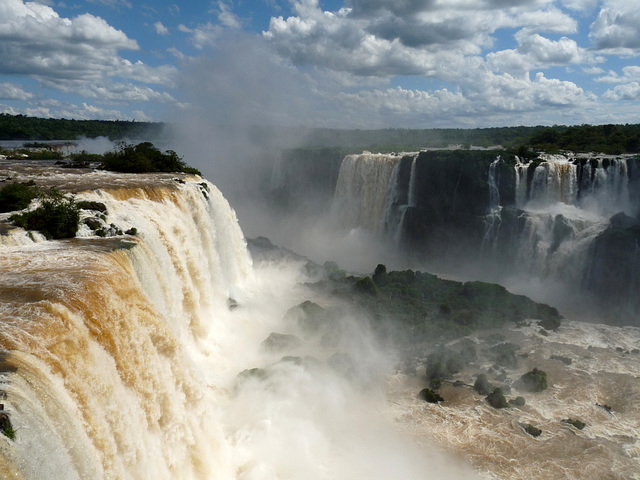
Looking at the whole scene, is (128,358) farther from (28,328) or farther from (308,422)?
(308,422)

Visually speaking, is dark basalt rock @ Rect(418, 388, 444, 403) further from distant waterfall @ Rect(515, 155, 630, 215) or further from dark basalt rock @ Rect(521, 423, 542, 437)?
distant waterfall @ Rect(515, 155, 630, 215)

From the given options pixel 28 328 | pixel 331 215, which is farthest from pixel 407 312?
pixel 331 215

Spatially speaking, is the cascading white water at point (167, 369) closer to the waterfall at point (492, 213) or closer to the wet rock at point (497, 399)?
the wet rock at point (497, 399)

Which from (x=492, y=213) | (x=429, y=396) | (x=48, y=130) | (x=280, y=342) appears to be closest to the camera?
(x=429, y=396)

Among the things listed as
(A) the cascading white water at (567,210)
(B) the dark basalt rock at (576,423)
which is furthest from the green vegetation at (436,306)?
(A) the cascading white water at (567,210)

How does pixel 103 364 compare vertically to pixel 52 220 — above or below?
below

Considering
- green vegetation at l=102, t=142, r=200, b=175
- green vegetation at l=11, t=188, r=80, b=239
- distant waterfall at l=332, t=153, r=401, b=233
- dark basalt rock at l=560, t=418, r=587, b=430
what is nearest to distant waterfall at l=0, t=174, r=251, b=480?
green vegetation at l=11, t=188, r=80, b=239

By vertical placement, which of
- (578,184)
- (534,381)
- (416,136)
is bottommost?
(534,381)

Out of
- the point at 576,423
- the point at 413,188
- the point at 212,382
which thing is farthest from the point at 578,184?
the point at 212,382

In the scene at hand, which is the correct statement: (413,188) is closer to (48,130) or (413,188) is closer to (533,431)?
(533,431)
